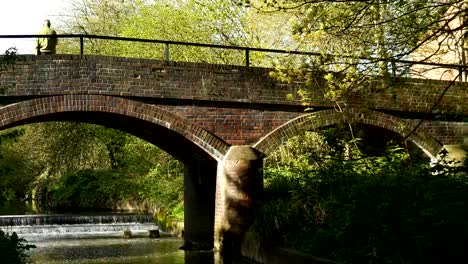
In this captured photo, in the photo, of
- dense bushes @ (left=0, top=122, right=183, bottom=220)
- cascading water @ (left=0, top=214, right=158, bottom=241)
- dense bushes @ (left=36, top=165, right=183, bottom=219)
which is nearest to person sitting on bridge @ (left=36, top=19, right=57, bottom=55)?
cascading water @ (left=0, top=214, right=158, bottom=241)

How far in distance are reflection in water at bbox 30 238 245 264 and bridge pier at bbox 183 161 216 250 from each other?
533 millimetres

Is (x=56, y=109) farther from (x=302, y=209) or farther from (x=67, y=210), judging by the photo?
(x=67, y=210)

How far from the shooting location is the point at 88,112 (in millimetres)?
11875

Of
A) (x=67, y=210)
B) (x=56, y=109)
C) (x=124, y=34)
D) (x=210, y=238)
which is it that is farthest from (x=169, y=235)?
(x=67, y=210)

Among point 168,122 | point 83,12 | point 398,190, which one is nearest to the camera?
point 398,190

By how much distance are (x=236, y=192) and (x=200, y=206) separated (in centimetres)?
268

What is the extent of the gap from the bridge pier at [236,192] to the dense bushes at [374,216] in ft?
3.16

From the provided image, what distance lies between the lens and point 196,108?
12547mm

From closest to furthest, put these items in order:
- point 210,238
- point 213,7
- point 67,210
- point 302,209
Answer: point 302,209 < point 210,238 < point 213,7 < point 67,210

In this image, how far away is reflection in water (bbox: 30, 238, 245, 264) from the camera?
1251 centimetres

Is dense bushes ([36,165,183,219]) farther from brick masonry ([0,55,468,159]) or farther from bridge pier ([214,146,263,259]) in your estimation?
brick masonry ([0,55,468,159])

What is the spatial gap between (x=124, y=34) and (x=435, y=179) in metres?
18.2

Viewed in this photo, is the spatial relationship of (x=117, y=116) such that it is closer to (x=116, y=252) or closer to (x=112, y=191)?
(x=116, y=252)

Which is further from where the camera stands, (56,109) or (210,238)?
(210,238)
